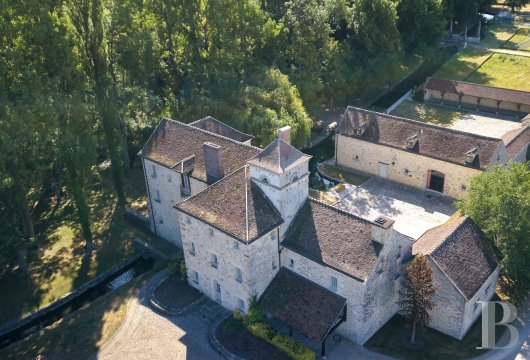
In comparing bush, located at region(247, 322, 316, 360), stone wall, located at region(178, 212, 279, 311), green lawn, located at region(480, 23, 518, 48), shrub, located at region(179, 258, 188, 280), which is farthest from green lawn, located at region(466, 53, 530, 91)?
bush, located at region(247, 322, 316, 360)

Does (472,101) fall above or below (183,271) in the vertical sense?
above

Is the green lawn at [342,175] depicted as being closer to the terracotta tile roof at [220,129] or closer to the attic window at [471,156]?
the attic window at [471,156]

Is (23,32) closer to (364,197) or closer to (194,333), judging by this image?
(194,333)

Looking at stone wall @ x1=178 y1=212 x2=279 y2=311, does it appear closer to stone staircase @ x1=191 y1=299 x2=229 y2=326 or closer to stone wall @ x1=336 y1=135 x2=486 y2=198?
stone staircase @ x1=191 y1=299 x2=229 y2=326

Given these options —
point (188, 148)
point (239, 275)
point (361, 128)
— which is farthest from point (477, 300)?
point (188, 148)

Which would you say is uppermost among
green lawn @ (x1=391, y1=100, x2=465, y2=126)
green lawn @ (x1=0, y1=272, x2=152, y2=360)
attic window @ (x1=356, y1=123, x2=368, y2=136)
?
attic window @ (x1=356, y1=123, x2=368, y2=136)

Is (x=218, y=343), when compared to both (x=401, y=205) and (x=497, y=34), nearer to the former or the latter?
(x=401, y=205)

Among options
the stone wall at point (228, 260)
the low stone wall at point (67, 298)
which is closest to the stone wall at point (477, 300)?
the stone wall at point (228, 260)
